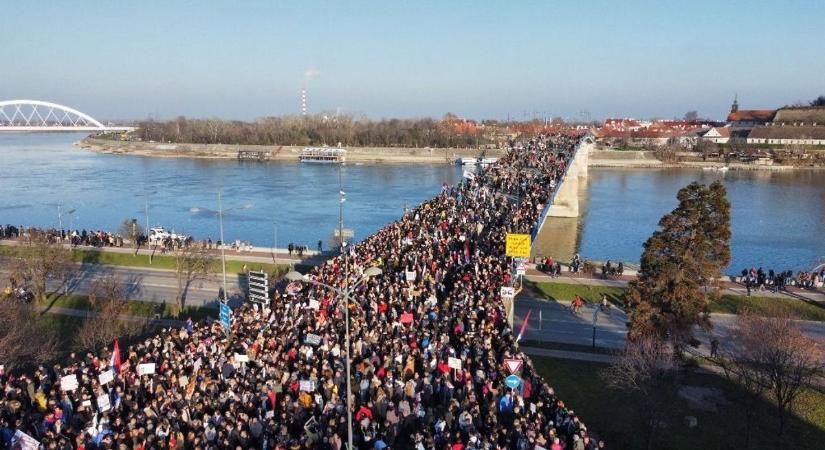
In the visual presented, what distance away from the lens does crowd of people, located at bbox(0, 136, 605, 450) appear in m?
10.3

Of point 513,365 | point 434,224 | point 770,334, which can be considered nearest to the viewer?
point 513,365

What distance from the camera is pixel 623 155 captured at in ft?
323

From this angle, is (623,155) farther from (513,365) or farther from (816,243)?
(513,365)

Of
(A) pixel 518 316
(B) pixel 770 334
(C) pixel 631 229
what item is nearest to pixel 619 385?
(B) pixel 770 334

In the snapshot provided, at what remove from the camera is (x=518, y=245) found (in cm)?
2011

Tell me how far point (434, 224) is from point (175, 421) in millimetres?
14981

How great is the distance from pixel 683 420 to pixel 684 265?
152 inches

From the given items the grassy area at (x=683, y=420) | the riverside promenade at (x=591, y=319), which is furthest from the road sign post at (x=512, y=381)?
the riverside promenade at (x=591, y=319)

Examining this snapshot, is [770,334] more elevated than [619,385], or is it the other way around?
[770,334]

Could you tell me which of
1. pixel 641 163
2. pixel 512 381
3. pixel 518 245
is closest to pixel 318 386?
pixel 512 381

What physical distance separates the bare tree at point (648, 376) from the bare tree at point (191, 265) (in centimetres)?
1519

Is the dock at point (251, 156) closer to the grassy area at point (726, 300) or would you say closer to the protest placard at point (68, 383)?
the grassy area at point (726, 300)

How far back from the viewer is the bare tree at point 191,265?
24.0m

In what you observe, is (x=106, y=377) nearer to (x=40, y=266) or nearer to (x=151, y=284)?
(x=40, y=266)
